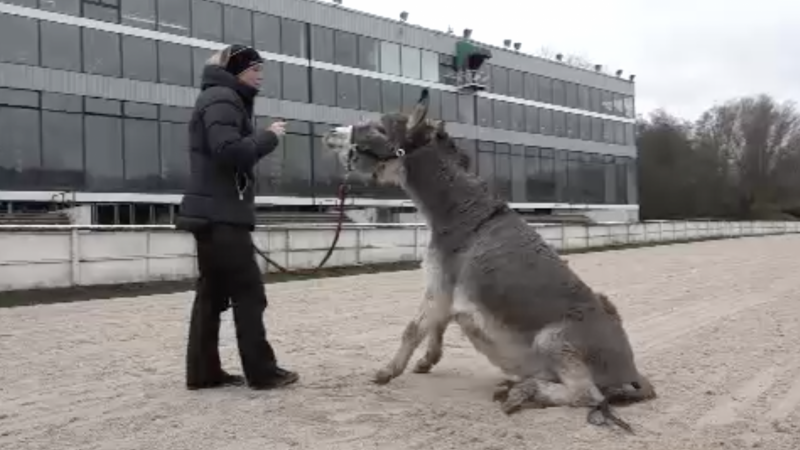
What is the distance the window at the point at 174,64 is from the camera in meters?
41.1

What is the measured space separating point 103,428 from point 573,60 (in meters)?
82.5

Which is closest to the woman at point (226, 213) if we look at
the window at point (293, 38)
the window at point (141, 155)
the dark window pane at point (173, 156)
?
the window at point (141, 155)

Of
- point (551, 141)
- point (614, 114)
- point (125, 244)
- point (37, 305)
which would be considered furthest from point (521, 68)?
point (37, 305)

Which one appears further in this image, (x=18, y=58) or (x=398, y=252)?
(x=18, y=58)

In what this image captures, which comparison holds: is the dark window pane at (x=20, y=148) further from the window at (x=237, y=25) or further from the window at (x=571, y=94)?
the window at (x=571, y=94)

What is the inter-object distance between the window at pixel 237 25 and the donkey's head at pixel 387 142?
39.2 meters

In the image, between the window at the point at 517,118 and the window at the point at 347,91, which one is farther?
the window at the point at 517,118

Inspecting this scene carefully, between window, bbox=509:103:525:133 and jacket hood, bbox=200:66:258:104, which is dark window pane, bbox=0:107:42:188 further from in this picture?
window, bbox=509:103:525:133

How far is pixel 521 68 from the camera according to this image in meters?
64.0

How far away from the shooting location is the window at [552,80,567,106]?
67312 millimetres

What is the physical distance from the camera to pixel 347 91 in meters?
50.4

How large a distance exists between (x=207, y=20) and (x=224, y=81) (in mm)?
39283

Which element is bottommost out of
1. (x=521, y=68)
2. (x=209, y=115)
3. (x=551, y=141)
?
(x=209, y=115)

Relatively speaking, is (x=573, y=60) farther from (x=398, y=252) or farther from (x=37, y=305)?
(x=37, y=305)
